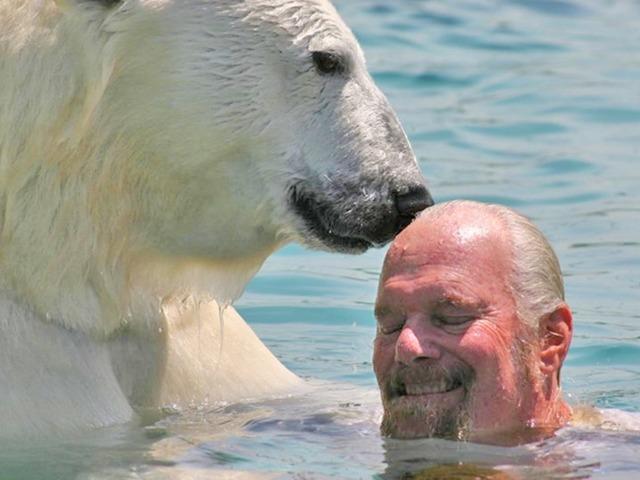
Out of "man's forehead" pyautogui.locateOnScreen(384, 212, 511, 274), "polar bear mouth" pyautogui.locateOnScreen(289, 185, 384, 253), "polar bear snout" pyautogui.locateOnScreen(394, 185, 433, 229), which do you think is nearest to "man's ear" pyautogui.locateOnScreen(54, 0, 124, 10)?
"polar bear mouth" pyautogui.locateOnScreen(289, 185, 384, 253)

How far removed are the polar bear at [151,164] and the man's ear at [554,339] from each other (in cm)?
57

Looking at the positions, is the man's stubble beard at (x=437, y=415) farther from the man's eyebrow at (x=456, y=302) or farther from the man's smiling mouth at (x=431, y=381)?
the man's eyebrow at (x=456, y=302)

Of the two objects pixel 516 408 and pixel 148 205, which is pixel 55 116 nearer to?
pixel 148 205

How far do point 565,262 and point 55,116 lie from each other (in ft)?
14.3

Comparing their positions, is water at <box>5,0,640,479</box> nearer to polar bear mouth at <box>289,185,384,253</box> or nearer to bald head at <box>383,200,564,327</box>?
bald head at <box>383,200,564,327</box>

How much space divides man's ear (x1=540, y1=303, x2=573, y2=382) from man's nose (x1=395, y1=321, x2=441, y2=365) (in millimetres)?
467

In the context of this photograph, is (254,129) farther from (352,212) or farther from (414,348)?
(414,348)

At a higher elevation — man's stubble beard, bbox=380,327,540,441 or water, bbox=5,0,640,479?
man's stubble beard, bbox=380,327,540,441

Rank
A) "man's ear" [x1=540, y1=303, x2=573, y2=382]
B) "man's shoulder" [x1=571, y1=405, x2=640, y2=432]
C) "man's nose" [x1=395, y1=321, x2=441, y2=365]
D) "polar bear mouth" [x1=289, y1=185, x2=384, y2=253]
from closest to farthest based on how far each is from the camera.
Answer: "man's nose" [x1=395, y1=321, x2=441, y2=365]
"polar bear mouth" [x1=289, y1=185, x2=384, y2=253]
"man's ear" [x1=540, y1=303, x2=573, y2=382]
"man's shoulder" [x1=571, y1=405, x2=640, y2=432]

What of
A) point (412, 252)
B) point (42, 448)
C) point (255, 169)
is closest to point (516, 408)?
point (412, 252)

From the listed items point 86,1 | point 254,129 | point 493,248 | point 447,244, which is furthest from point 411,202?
point 86,1

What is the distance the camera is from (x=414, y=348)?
5.21 metres

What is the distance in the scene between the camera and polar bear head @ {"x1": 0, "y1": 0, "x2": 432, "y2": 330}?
5.27 meters

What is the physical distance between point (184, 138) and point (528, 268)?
47.1 inches
